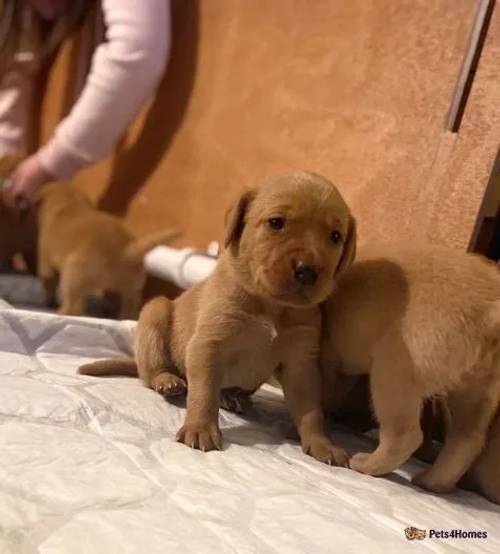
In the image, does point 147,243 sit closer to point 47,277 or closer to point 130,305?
point 130,305

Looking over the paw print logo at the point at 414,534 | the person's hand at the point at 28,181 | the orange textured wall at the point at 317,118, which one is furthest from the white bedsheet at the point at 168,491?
the person's hand at the point at 28,181

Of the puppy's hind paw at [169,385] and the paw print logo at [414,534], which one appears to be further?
the puppy's hind paw at [169,385]

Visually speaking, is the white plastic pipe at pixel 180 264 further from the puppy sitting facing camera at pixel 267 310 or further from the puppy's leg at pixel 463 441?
the puppy's leg at pixel 463 441

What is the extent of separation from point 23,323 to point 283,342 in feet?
1.73

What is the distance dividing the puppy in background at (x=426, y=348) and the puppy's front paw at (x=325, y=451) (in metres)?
0.02

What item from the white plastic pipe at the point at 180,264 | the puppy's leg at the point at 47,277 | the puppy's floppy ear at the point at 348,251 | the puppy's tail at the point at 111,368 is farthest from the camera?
the puppy's leg at the point at 47,277

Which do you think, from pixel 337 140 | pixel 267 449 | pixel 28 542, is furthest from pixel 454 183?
pixel 28 542

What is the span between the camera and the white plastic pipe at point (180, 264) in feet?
5.98

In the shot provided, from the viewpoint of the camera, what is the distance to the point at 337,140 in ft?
5.12

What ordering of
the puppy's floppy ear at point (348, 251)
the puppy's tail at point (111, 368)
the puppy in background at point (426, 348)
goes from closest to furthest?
the puppy in background at point (426, 348)
the puppy's floppy ear at point (348, 251)
the puppy's tail at point (111, 368)

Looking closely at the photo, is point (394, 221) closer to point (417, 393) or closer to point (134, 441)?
point (417, 393)

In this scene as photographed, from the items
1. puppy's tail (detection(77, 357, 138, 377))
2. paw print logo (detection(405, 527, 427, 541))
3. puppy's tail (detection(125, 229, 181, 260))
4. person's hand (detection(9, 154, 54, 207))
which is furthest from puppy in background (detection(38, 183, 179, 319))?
paw print logo (detection(405, 527, 427, 541))

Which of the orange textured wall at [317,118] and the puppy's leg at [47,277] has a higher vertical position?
the orange textured wall at [317,118]

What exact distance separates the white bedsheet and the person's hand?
3.96ft
